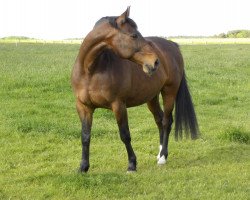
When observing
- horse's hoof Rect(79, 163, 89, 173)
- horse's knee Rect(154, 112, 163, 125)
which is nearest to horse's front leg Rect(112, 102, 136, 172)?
horse's hoof Rect(79, 163, 89, 173)

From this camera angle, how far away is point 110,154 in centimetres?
726

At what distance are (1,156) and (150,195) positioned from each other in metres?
2.99

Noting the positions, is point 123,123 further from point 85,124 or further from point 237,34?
point 237,34

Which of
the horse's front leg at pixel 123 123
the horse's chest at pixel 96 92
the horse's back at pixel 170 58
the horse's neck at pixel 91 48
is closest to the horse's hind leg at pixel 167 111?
the horse's back at pixel 170 58

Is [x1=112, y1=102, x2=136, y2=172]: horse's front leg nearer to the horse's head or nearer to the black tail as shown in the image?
the horse's head

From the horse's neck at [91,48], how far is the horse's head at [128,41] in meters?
0.19

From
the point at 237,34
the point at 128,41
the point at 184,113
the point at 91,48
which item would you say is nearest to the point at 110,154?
the point at 184,113

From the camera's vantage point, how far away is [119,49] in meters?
5.27

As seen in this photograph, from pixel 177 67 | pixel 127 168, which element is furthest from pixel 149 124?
pixel 127 168

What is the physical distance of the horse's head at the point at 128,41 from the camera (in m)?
5.19

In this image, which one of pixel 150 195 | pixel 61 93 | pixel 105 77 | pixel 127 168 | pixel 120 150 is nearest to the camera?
pixel 150 195

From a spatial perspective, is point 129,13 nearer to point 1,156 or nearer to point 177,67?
point 177,67

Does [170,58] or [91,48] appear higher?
[91,48]

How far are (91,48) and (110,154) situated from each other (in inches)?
92.6
